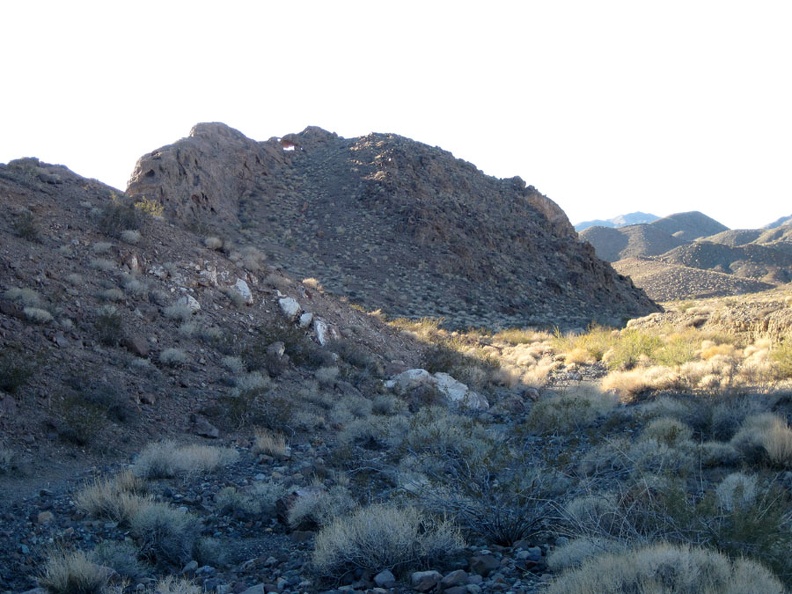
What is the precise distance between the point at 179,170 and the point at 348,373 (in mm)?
21020

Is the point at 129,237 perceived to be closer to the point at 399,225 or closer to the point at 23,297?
the point at 23,297

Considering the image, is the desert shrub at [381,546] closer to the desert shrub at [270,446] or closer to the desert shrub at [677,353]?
the desert shrub at [270,446]

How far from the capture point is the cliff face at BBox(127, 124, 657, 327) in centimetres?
3031

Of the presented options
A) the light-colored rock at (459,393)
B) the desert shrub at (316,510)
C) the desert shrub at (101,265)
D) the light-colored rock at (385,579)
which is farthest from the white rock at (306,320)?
the light-colored rock at (385,579)

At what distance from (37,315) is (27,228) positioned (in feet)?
12.4

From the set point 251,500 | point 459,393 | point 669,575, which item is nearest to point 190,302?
point 459,393

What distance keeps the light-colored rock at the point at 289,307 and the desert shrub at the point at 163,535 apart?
10288 millimetres

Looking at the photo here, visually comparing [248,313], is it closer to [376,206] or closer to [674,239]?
[376,206]

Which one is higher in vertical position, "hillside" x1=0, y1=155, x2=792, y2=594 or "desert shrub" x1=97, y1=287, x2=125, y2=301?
"desert shrub" x1=97, y1=287, x2=125, y2=301

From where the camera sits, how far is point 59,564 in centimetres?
489

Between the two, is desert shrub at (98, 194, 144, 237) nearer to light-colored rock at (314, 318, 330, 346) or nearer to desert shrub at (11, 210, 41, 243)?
desert shrub at (11, 210, 41, 243)

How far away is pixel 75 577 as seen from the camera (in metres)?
4.77

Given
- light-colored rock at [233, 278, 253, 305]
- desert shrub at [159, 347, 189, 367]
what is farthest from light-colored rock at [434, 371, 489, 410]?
desert shrub at [159, 347, 189, 367]

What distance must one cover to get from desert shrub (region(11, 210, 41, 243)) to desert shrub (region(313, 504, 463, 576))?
11.1 m
